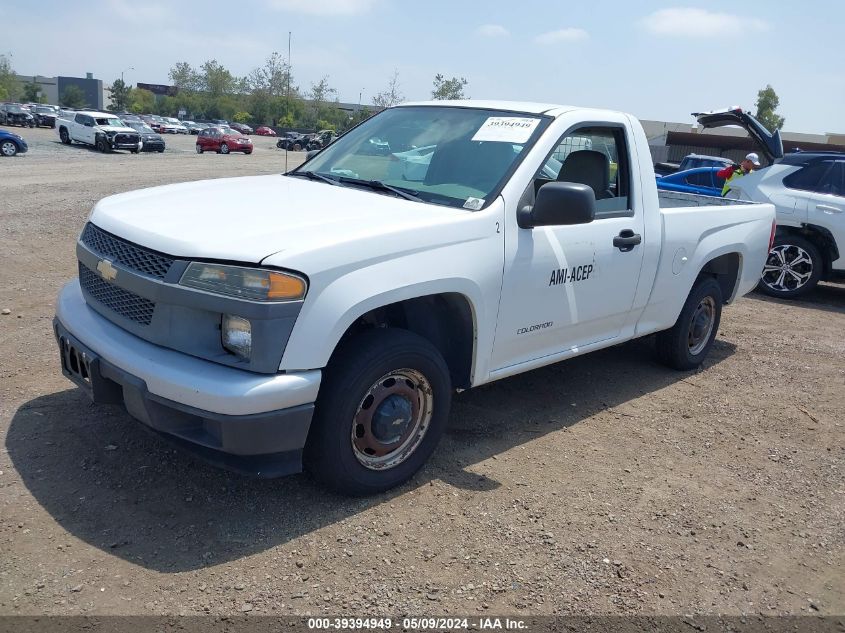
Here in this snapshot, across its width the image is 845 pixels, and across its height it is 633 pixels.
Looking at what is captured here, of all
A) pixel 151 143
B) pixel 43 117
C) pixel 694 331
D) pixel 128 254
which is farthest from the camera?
pixel 43 117

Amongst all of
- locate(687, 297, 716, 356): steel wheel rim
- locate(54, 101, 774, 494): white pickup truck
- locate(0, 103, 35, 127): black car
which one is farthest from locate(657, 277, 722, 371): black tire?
locate(0, 103, 35, 127): black car

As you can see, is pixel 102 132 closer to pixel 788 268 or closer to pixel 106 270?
pixel 788 268

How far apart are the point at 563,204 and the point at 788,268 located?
6.98 metres

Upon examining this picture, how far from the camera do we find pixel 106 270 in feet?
11.2

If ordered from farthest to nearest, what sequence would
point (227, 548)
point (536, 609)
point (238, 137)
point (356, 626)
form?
point (238, 137), point (227, 548), point (536, 609), point (356, 626)

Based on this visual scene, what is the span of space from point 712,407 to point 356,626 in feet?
11.5

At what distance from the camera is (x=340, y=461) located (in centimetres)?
333

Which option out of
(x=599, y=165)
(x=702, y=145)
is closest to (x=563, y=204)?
(x=599, y=165)

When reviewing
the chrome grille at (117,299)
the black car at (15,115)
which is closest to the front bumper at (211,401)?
the chrome grille at (117,299)

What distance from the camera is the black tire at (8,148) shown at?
86.1ft

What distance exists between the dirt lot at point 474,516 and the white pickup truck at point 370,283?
1.27 ft

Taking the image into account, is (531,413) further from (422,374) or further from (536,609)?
(536,609)

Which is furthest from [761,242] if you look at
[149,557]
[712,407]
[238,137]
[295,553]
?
[238,137]

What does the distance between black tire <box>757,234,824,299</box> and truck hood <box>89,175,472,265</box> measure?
23.2 feet
